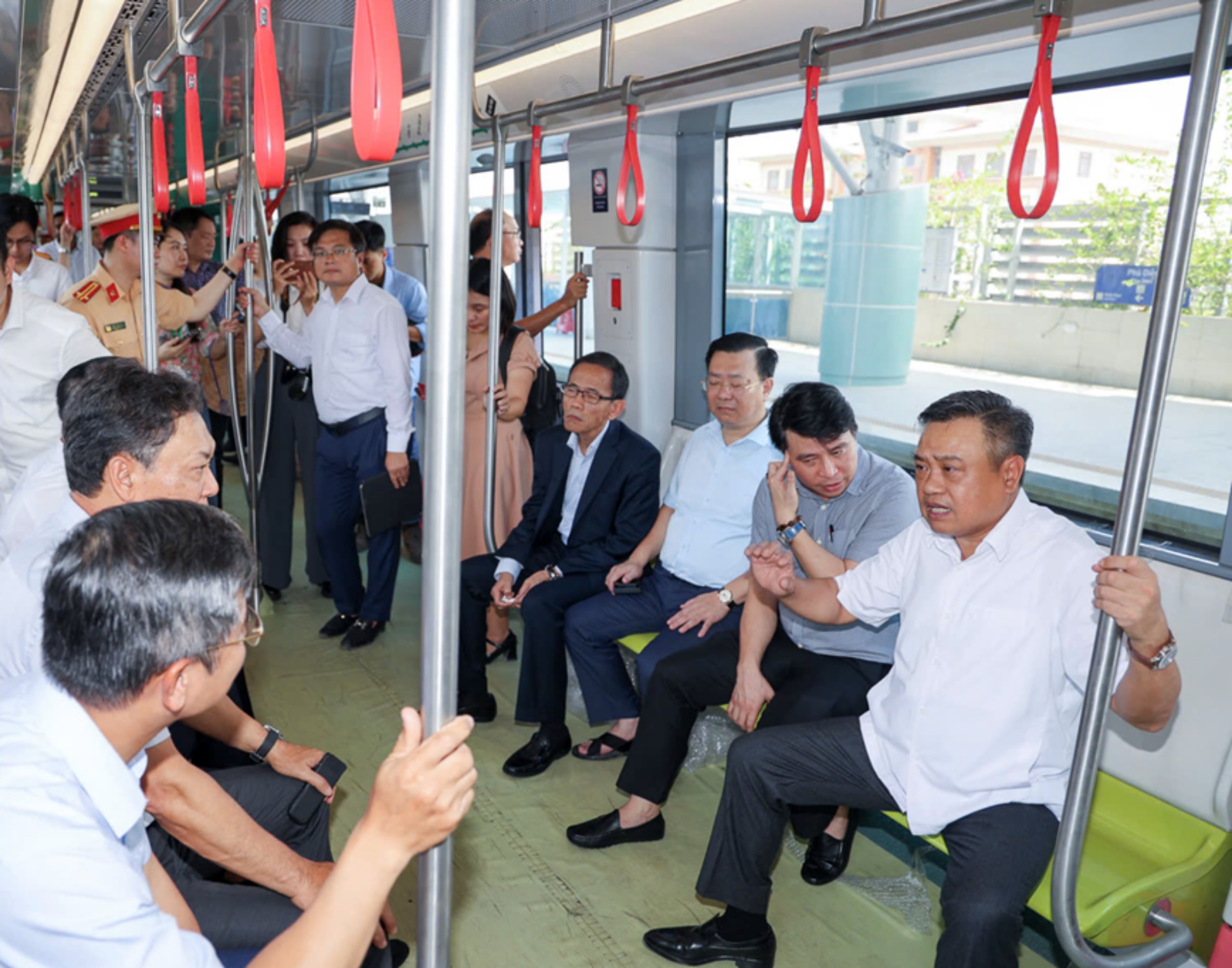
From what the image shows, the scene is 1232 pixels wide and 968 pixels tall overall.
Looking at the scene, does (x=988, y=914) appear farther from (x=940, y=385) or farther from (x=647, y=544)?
(x=940, y=385)

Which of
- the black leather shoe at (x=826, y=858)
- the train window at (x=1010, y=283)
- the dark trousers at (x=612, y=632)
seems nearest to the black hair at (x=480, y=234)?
the train window at (x=1010, y=283)

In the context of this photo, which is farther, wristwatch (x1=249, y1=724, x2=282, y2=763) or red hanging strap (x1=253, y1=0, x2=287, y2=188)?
wristwatch (x1=249, y1=724, x2=282, y2=763)

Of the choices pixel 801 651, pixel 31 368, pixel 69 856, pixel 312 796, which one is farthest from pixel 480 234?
pixel 69 856

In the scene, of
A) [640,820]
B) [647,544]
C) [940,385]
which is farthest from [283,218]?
[640,820]

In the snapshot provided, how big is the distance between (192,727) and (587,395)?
5.94 ft

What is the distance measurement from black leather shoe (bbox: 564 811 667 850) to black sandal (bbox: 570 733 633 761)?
49 cm

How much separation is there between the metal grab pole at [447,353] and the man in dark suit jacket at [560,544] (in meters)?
2.47

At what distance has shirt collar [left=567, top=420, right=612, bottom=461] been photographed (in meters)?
3.78

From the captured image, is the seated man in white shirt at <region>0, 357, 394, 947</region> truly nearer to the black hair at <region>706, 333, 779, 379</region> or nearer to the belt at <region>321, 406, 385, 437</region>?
the black hair at <region>706, 333, 779, 379</region>

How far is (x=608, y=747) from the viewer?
358 centimetres

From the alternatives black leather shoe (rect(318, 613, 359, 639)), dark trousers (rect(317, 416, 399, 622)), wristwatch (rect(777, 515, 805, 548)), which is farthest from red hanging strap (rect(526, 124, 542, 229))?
black leather shoe (rect(318, 613, 359, 639))

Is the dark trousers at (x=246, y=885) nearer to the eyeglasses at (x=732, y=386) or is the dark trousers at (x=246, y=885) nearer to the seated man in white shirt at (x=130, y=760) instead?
the seated man in white shirt at (x=130, y=760)

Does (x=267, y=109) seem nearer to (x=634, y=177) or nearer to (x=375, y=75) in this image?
(x=375, y=75)

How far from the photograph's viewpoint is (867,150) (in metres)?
4.00
